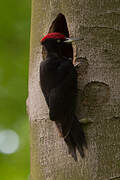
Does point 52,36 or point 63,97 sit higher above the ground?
point 52,36

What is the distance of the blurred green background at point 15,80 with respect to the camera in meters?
5.36

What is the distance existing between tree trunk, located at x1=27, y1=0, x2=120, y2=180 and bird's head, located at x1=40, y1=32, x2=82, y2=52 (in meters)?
0.09

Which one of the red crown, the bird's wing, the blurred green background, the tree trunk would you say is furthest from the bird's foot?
the blurred green background

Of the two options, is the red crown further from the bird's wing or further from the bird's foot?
the bird's foot

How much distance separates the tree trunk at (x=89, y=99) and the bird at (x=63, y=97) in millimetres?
58

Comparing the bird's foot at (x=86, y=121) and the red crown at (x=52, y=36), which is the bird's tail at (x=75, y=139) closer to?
the bird's foot at (x=86, y=121)

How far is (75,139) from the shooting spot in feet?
9.36

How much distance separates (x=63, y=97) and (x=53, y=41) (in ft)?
2.35

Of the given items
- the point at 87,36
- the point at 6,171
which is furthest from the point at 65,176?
the point at 6,171

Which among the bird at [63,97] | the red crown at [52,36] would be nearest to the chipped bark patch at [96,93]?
the bird at [63,97]

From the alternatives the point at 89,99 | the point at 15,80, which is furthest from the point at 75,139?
the point at 15,80

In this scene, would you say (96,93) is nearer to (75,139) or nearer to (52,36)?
(75,139)

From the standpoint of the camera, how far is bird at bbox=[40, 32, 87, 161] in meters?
2.82

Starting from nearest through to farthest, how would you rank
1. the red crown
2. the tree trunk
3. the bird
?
the tree trunk, the bird, the red crown
